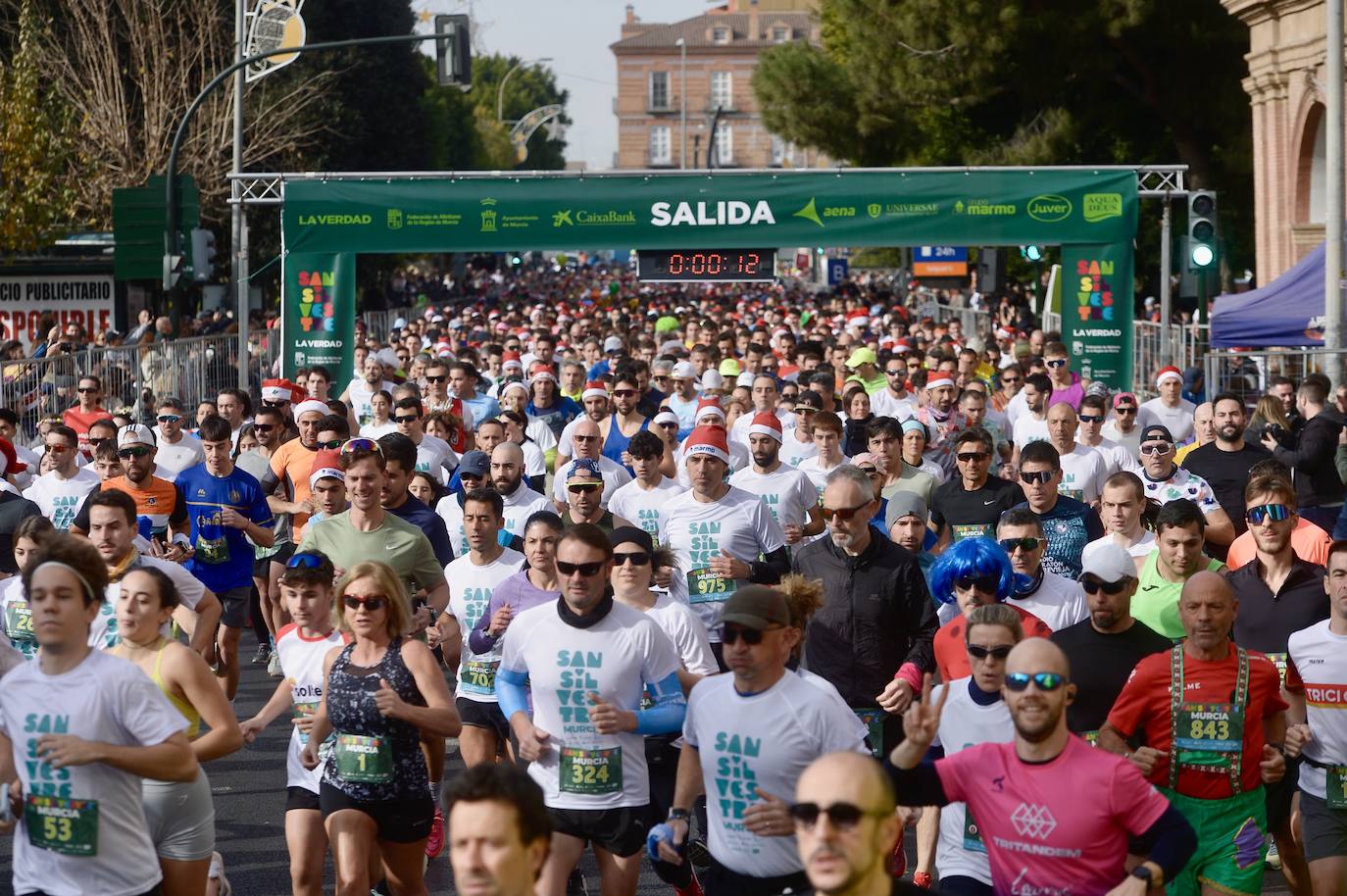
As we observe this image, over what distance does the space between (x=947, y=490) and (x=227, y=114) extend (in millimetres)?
27523

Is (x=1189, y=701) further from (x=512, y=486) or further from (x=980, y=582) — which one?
(x=512, y=486)

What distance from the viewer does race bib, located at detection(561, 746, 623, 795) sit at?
6.58 meters

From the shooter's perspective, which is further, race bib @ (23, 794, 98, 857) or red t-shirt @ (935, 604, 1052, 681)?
red t-shirt @ (935, 604, 1052, 681)

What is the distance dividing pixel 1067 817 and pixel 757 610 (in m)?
1.14

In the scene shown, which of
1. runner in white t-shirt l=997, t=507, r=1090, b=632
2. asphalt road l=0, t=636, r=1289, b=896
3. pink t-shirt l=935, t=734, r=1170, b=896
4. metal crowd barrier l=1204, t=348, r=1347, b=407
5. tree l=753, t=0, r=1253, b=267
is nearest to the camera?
pink t-shirt l=935, t=734, r=1170, b=896

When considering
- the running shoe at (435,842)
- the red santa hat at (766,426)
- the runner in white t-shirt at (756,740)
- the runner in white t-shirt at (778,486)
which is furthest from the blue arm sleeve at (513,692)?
the red santa hat at (766,426)

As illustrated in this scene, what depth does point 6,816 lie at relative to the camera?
5559 mm

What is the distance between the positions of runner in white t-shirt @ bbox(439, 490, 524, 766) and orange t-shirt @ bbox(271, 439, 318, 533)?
3558 mm

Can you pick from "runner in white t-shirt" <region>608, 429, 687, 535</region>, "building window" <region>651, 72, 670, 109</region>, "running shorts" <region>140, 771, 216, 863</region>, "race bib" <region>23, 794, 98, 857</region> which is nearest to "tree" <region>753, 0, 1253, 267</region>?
"runner in white t-shirt" <region>608, 429, 687, 535</region>

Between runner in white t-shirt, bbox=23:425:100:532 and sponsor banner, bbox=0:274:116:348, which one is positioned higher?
sponsor banner, bbox=0:274:116:348

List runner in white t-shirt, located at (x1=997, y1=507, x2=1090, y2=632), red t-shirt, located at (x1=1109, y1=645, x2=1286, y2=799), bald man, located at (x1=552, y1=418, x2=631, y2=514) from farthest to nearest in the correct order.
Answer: bald man, located at (x1=552, y1=418, x2=631, y2=514)
runner in white t-shirt, located at (x1=997, y1=507, x2=1090, y2=632)
red t-shirt, located at (x1=1109, y1=645, x2=1286, y2=799)

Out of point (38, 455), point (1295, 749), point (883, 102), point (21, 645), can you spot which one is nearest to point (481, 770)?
point (1295, 749)

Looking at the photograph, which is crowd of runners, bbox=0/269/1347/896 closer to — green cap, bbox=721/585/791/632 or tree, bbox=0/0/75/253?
green cap, bbox=721/585/791/632

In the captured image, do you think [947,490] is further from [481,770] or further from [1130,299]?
[1130,299]
